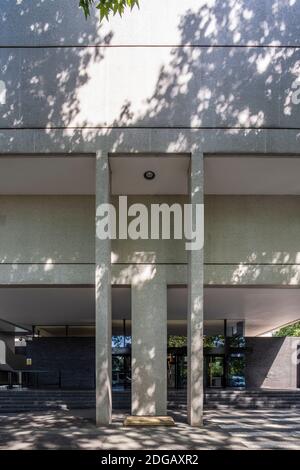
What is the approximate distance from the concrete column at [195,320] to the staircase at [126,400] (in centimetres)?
495

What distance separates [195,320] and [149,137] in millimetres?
4338

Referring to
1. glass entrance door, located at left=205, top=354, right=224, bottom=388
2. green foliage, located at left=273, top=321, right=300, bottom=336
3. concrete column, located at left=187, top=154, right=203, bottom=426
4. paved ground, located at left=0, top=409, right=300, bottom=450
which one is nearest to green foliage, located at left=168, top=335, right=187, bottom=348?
glass entrance door, located at left=205, top=354, right=224, bottom=388

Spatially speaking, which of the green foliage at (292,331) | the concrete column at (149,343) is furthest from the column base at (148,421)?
the green foliage at (292,331)

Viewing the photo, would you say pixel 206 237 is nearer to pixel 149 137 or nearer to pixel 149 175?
pixel 149 175

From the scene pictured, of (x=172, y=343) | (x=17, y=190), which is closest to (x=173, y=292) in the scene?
(x=17, y=190)

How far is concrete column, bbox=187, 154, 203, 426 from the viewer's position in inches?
444

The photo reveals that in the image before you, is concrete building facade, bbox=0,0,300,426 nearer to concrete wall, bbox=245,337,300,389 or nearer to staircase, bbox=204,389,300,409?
staircase, bbox=204,389,300,409

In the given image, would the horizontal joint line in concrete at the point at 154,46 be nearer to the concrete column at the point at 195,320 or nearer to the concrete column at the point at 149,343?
the concrete column at the point at 195,320

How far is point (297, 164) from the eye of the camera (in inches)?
481

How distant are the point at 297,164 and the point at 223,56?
3.11m

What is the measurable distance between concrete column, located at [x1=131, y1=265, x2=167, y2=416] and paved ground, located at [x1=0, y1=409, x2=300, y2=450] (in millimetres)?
666

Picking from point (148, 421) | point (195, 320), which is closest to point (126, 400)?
point (148, 421)

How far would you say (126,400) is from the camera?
17125 millimetres
